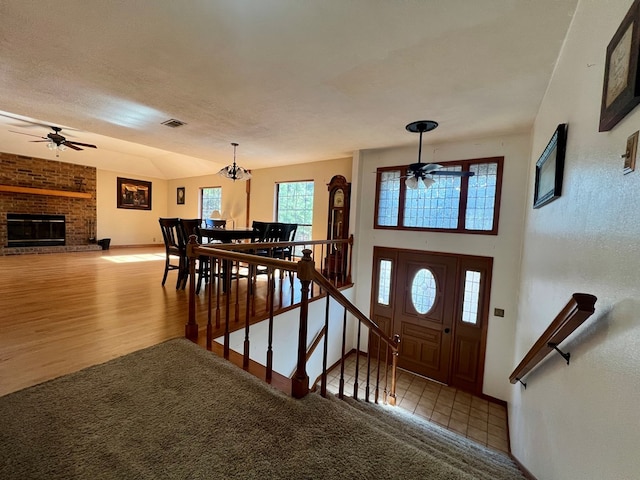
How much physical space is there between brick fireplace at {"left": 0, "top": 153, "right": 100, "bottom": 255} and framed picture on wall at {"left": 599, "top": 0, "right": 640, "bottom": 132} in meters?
9.99

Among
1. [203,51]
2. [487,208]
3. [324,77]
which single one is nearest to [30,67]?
[203,51]

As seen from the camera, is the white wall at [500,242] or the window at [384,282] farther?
the window at [384,282]

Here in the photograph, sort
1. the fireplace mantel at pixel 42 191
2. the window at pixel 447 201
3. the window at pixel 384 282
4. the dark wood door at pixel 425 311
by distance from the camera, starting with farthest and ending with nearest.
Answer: the fireplace mantel at pixel 42 191
the window at pixel 384 282
the dark wood door at pixel 425 311
the window at pixel 447 201

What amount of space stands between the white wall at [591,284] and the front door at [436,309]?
2.19 m

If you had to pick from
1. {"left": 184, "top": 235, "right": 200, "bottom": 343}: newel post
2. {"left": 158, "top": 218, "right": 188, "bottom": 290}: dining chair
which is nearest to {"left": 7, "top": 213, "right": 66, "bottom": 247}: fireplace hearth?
{"left": 158, "top": 218, "right": 188, "bottom": 290}: dining chair

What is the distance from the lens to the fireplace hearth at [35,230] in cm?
672

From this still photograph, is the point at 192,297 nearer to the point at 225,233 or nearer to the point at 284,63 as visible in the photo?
the point at 225,233

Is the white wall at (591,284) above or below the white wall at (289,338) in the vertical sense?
above

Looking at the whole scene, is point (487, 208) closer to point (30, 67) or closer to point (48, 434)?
point (48, 434)

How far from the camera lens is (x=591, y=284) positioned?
1080 millimetres

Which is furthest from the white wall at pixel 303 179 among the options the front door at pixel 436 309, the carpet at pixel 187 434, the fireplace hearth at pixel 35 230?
the fireplace hearth at pixel 35 230

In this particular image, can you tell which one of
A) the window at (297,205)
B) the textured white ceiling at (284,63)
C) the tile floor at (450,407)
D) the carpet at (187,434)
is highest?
the textured white ceiling at (284,63)

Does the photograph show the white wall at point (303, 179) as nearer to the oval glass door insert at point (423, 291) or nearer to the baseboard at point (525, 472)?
the oval glass door insert at point (423, 291)

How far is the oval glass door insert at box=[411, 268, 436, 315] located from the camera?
4.35 m
